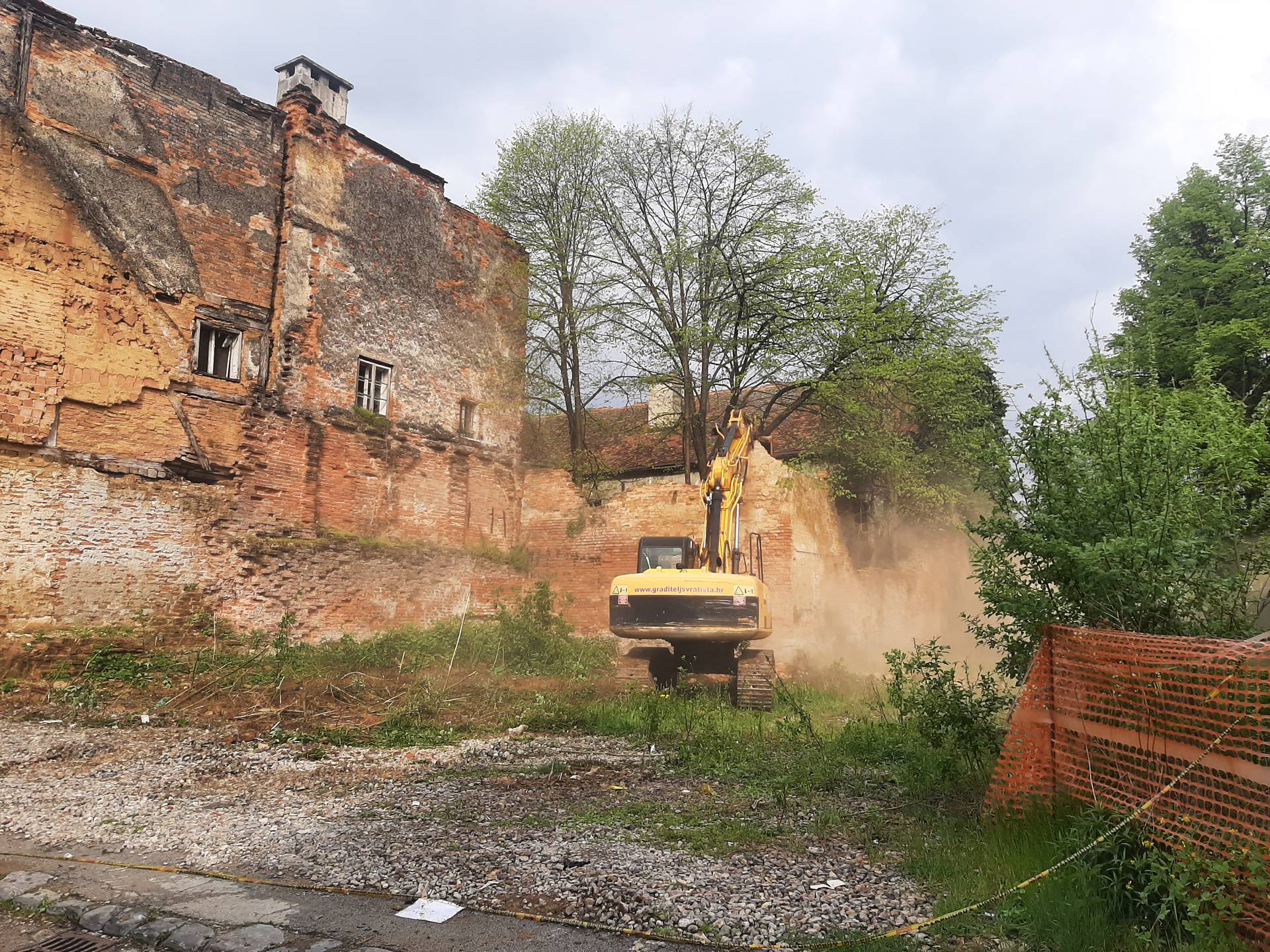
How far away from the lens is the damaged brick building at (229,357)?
11.9 m

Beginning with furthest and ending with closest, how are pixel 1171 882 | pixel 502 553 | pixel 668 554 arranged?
A: 1. pixel 502 553
2. pixel 668 554
3. pixel 1171 882

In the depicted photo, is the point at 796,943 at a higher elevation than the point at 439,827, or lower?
higher

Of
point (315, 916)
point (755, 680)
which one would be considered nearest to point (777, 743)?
point (755, 680)

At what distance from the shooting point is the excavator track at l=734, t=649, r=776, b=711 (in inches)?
486

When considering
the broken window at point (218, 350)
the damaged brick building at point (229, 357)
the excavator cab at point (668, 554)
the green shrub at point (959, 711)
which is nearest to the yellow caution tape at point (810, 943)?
the green shrub at point (959, 711)

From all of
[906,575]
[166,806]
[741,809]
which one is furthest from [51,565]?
[906,575]

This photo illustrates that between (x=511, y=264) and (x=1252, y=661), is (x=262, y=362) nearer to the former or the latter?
(x=511, y=264)

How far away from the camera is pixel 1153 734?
4418 millimetres

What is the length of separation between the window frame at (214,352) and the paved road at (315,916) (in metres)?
10.3

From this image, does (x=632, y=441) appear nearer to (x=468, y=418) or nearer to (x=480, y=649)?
(x=468, y=418)

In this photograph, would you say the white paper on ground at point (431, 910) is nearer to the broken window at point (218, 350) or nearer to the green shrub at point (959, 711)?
the green shrub at point (959, 711)

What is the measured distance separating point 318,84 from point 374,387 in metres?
6.38

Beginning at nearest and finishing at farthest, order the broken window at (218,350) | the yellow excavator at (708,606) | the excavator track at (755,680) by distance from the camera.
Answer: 1. the yellow excavator at (708,606)
2. the excavator track at (755,680)
3. the broken window at (218,350)

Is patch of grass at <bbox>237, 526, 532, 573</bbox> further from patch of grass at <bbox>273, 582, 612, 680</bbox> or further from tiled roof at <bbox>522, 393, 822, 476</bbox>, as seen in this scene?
tiled roof at <bbox>522, 393, 822, 476</bbox>
